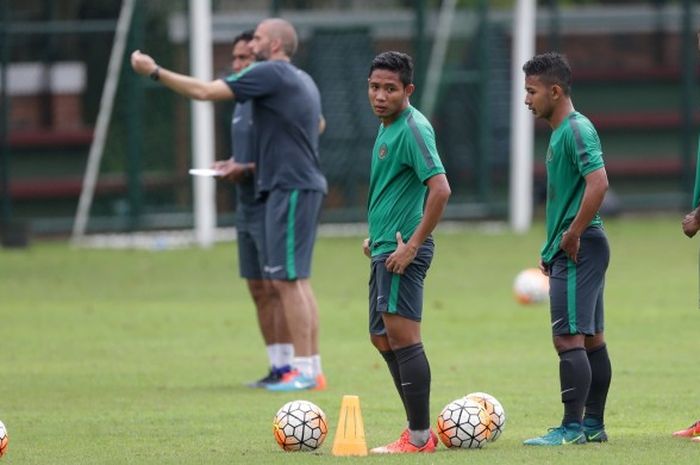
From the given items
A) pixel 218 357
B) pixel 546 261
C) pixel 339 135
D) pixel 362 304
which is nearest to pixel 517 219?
pixel 339 135

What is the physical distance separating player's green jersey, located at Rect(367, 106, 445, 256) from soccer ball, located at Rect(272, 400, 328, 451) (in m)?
0.94

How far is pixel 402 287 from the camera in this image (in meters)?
8.16

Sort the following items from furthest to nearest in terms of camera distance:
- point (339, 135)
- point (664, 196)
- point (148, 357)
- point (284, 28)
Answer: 1. point (664, 196)
2. point (339, 135)
3. point (148, 357)
4. point (284, 28)

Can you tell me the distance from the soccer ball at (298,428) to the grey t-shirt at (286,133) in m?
3.27

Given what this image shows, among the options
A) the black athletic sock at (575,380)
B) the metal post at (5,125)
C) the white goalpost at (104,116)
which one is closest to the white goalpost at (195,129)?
the white goalpost at (104,116)

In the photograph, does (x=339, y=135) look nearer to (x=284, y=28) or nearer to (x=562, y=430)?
(x=284, y=28)

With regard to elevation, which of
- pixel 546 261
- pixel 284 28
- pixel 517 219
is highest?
pixel 284 28

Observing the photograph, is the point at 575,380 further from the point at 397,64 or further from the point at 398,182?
the point at 397,64

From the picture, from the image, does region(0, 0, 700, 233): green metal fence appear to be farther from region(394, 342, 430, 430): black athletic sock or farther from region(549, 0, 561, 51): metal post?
region(394, 342, 430, 430): black athletic sock

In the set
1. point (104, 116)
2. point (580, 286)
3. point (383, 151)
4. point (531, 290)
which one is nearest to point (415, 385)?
point (580, 286)

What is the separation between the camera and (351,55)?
23797mm

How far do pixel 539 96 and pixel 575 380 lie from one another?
1522mm

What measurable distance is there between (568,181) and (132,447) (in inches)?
112

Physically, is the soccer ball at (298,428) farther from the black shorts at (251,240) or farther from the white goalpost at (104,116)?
the white goalpost at (104,116)
